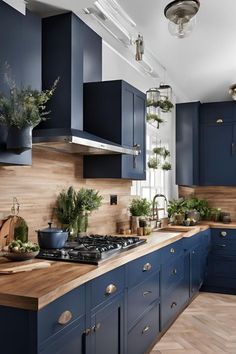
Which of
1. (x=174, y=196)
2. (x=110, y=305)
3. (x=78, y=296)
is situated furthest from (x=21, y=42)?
(x=174, y=196)

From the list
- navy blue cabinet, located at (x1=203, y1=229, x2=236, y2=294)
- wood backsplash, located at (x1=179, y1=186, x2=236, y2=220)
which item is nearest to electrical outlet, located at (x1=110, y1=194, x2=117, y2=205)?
navy blue cabinet, located at (x1=203, y1=229, x2=236, y2=294)

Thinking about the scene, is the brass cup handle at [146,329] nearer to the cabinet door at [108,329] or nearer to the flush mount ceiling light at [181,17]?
the cabinet door at [108,329]

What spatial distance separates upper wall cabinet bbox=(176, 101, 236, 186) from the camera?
535cm

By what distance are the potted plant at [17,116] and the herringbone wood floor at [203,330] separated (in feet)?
6.99

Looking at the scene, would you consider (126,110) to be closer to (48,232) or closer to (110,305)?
(48,232)

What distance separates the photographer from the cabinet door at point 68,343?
1520mm

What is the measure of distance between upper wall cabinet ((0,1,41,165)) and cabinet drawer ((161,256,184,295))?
1.72 meters

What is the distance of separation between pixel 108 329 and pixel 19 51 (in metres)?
1.72

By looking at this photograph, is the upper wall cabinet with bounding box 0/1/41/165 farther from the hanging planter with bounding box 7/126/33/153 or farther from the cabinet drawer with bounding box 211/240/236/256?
the cabinet drawer with bounding box 211/240/236/256

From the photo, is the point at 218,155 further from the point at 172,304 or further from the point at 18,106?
the point at 18,106

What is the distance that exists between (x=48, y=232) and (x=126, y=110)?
1.36m

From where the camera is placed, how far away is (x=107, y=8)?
2932 millimetres

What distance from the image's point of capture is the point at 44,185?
2.70m

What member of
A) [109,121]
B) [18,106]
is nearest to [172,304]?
[109,121]
